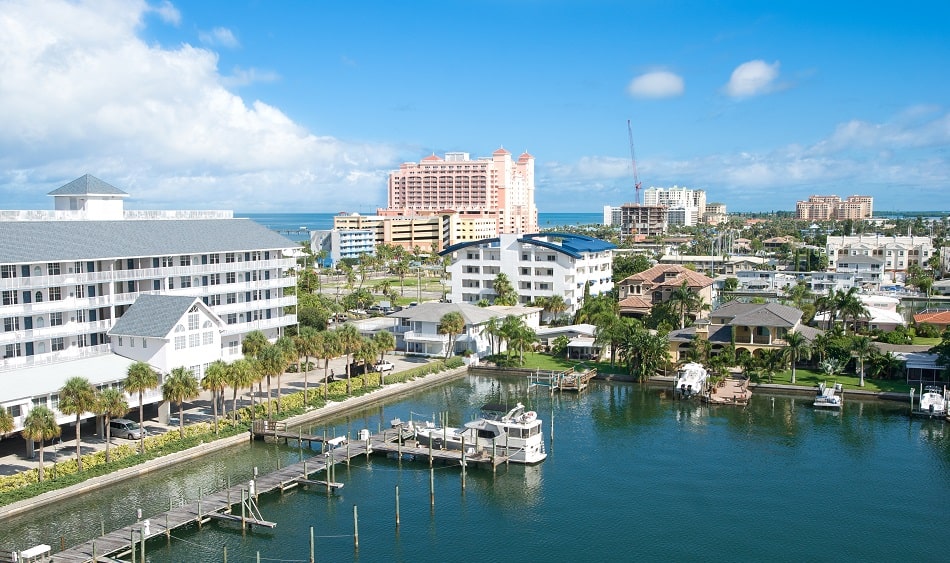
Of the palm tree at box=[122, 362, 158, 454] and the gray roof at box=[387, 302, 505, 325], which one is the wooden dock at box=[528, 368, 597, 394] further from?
the palm tree at box=[122, 362, 158, 454]

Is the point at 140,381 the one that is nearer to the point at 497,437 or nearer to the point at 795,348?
the point at 497,437

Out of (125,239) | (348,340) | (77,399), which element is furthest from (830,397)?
(125,239)

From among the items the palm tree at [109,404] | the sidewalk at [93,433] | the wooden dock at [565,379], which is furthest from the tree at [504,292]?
the palm tree at [109,404]

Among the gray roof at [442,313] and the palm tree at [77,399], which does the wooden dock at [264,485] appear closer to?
the palm tree at [77,399]

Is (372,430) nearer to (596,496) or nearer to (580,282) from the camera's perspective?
(596,496)

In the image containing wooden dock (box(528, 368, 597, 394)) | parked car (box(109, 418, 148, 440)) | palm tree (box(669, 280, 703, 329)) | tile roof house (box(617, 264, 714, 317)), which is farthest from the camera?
tile roof house (box(617, 264, 714, 317))

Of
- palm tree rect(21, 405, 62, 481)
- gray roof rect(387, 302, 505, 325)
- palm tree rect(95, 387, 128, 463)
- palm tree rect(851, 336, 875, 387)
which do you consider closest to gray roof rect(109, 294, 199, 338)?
palm tree rect(95, 387, 128, 463)
